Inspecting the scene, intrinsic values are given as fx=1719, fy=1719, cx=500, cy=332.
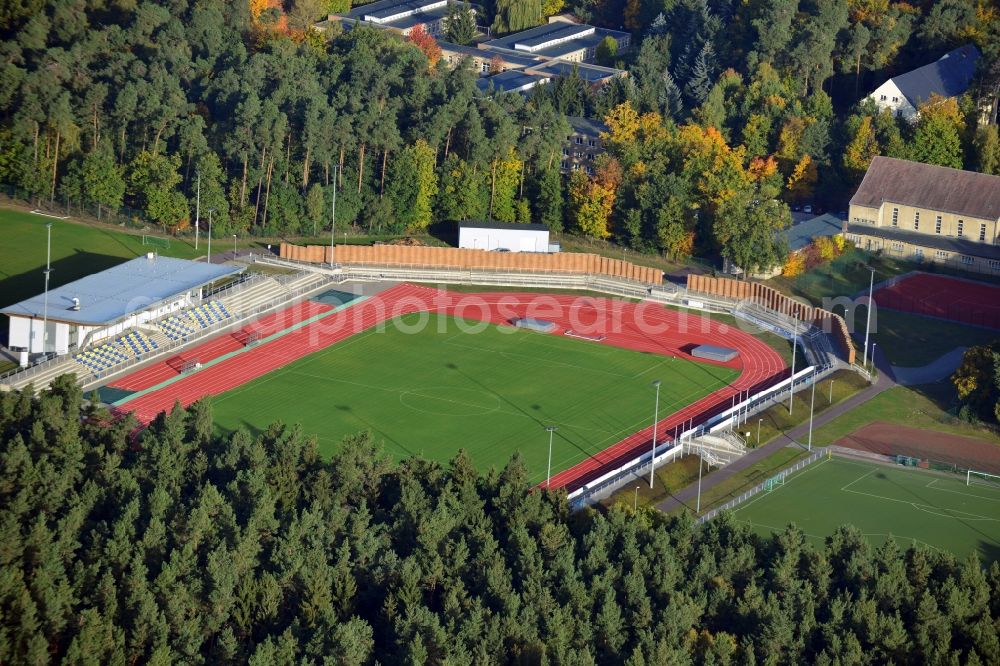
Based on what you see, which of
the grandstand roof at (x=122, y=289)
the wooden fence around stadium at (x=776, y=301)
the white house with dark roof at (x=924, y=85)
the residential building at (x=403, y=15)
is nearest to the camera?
the grandstand roof at (x=122, y=289)

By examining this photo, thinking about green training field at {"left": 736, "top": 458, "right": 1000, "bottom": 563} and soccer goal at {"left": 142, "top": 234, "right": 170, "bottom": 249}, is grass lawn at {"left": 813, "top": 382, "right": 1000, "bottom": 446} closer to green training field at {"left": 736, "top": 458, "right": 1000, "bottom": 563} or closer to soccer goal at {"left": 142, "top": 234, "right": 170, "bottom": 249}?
green training field at {"left": 736, "top": 458, "right": 1000, "bottom": 563}

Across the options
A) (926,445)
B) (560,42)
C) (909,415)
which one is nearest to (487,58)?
(560,42)

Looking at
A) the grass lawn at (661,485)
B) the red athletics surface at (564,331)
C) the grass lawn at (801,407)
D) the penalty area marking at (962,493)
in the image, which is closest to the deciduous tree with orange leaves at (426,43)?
the red athletics surface at (564,331)

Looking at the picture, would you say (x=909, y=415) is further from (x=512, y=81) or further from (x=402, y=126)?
(x=512, y=81)

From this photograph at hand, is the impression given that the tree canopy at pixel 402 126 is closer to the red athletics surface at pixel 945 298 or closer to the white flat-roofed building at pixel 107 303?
the red athletics surface at pixel 945 298

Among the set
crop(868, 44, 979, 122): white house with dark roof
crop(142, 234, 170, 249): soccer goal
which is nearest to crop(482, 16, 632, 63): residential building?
crop(868, 44, 979, 122): white house with dark roof

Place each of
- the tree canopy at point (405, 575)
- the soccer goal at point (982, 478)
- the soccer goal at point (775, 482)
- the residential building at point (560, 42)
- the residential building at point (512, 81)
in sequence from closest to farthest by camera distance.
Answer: the tree canopy at point (405, 575) < the soccer goal at point (775, 482) < the soccer goal at point (982, 478) < the residential building at point (512, 81) < the residential building at point (560, 42)
